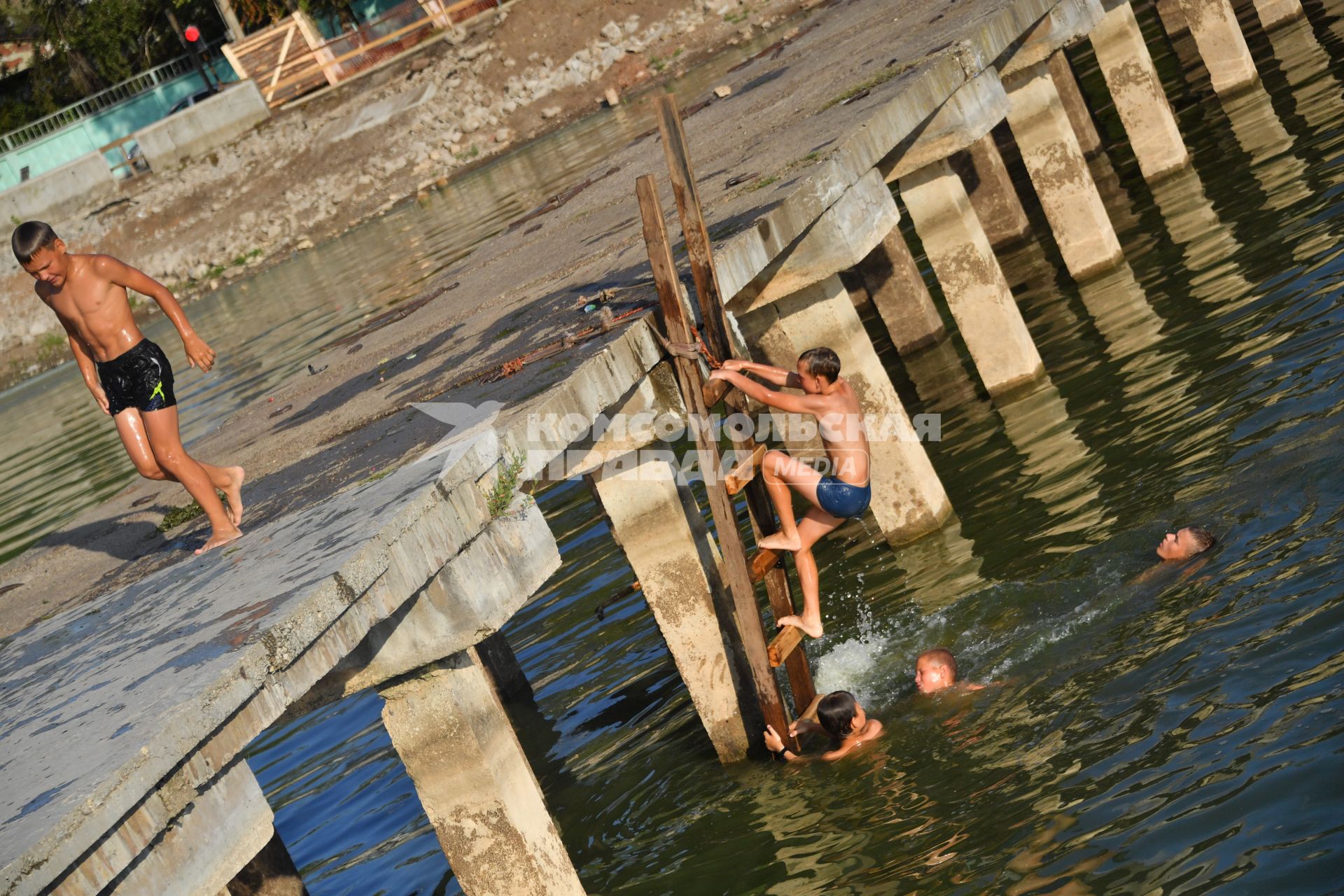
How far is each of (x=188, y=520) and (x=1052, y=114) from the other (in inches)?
377

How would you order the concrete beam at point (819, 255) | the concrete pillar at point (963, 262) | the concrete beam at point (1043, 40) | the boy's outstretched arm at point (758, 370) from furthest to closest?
the concrete beam at point (1043, 40)
the concrete pillar at point (963, 262)
the concrete beam at point (819, 255)
the boy's outstretched arm at point (758, 370)

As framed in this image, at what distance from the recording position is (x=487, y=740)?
20.5ft

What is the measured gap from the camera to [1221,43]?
1861cm

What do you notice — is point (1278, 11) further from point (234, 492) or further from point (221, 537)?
point (221, 537)

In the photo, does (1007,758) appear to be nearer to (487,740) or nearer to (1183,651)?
(1183,651)

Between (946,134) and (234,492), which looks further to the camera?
(946,134)

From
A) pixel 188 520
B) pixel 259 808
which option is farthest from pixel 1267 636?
pixel 188 520

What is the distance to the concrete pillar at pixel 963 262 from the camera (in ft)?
39.6

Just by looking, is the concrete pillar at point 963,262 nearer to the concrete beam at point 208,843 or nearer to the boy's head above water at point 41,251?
the boy's head above water at point 41,251

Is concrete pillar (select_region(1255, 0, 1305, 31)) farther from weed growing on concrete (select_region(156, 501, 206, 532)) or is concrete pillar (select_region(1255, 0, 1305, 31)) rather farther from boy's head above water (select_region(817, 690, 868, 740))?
weed growing on concrete (select_region(156, 501, 206, 532))

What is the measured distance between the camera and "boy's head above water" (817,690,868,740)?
8.23 meters

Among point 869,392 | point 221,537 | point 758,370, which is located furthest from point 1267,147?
point 221,537

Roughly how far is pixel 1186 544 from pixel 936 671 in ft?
5.48

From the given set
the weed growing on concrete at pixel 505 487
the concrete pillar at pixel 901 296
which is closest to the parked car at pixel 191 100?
the concrete pillar at pixel 901 296
